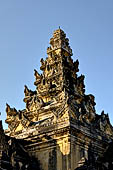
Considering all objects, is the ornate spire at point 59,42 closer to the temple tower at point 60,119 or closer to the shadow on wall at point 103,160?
the temple tower at point 60,119

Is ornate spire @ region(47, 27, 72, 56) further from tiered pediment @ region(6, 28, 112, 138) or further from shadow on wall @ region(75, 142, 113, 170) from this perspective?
shadow on wall @ region(75, 142, 113, 170)

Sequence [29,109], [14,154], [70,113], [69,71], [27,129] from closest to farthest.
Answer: [14,154] < [70,113] < [27,129] < [29,109] < [69,71]

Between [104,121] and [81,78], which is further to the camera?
[81,78]

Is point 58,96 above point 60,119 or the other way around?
above

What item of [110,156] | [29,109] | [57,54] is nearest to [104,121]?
[110,156]

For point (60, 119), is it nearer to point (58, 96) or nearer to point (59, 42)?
point (58, 96)

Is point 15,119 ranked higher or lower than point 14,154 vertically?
higher

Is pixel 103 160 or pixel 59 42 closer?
pixel 103 160

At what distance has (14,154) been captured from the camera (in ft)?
66.8

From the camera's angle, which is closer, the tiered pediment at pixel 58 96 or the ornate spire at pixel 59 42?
the tiered pediment at pixel 58 96

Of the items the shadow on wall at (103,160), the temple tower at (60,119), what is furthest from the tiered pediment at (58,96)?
the shadow on wall at (103,160)

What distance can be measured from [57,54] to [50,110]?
879 centimetres

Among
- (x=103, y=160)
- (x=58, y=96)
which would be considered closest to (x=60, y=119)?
(x=58, y=96)

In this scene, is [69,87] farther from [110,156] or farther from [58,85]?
[110,156]
